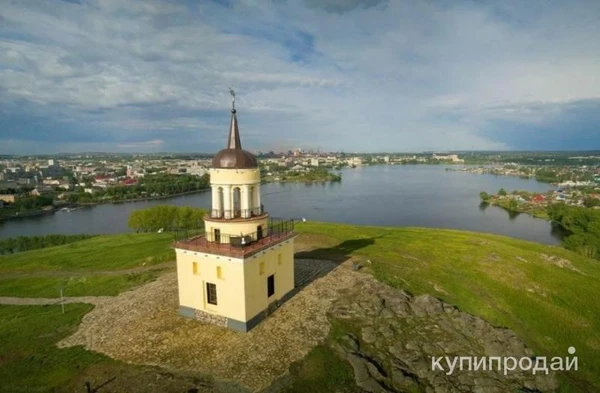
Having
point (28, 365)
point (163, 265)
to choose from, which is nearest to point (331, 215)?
point (163, 265)

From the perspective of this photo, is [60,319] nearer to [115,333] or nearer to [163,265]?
[115,333]

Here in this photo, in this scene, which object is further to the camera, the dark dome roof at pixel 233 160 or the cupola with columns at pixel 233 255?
the dark dome roof at pixel 233 160

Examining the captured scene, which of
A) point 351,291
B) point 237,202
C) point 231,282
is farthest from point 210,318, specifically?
point 351,291

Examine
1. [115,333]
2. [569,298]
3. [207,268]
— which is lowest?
[569,298]

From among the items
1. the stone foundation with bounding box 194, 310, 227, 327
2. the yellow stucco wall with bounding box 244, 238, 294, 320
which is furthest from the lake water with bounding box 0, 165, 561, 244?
the stone foundation with bounding box 194, 310, 227, 327

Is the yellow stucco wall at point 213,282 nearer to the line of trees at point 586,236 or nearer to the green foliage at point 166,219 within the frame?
the green foliage at point 166,219

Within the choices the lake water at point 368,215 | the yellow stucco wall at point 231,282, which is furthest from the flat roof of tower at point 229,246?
the lake water at point 368,215

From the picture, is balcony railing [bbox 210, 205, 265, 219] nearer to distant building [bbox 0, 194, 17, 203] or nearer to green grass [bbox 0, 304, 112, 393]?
A: green grass [bbox 0, 304, 112, 393]

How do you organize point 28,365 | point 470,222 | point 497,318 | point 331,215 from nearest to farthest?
point 28,365 < point 497,318 < point 470,222 < point 331,215
